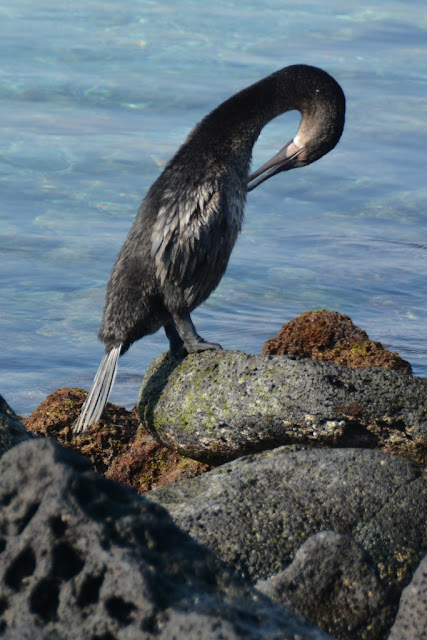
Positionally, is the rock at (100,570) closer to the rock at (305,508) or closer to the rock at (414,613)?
the rock at (414,613)

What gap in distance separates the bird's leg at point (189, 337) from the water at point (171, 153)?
2475 millimetres

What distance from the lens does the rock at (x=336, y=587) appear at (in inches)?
127

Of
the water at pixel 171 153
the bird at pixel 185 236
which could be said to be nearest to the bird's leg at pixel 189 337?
the bird at pixel 185 236

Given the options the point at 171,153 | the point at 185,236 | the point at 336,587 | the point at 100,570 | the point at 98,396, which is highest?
the point at 171,153

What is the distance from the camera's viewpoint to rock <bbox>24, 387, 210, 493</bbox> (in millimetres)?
5172

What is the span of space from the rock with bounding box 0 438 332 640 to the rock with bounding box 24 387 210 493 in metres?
2.63

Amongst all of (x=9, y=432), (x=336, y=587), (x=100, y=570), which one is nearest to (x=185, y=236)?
(x=9, y=432)

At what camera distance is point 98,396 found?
524 centimetres

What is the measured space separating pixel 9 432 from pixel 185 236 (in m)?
1.71

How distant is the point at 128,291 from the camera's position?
5.20 m

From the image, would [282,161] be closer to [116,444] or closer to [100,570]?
[116,444]

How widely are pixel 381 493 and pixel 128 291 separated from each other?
1.88 meters

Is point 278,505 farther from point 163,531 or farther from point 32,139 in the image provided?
point 32,139

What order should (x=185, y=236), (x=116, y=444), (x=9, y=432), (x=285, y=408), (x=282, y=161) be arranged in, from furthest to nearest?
(x=282, y=161)
(x=116, y=444)
(x=185, y=236)
(x=285, y=408)
(x=9, y=432)
